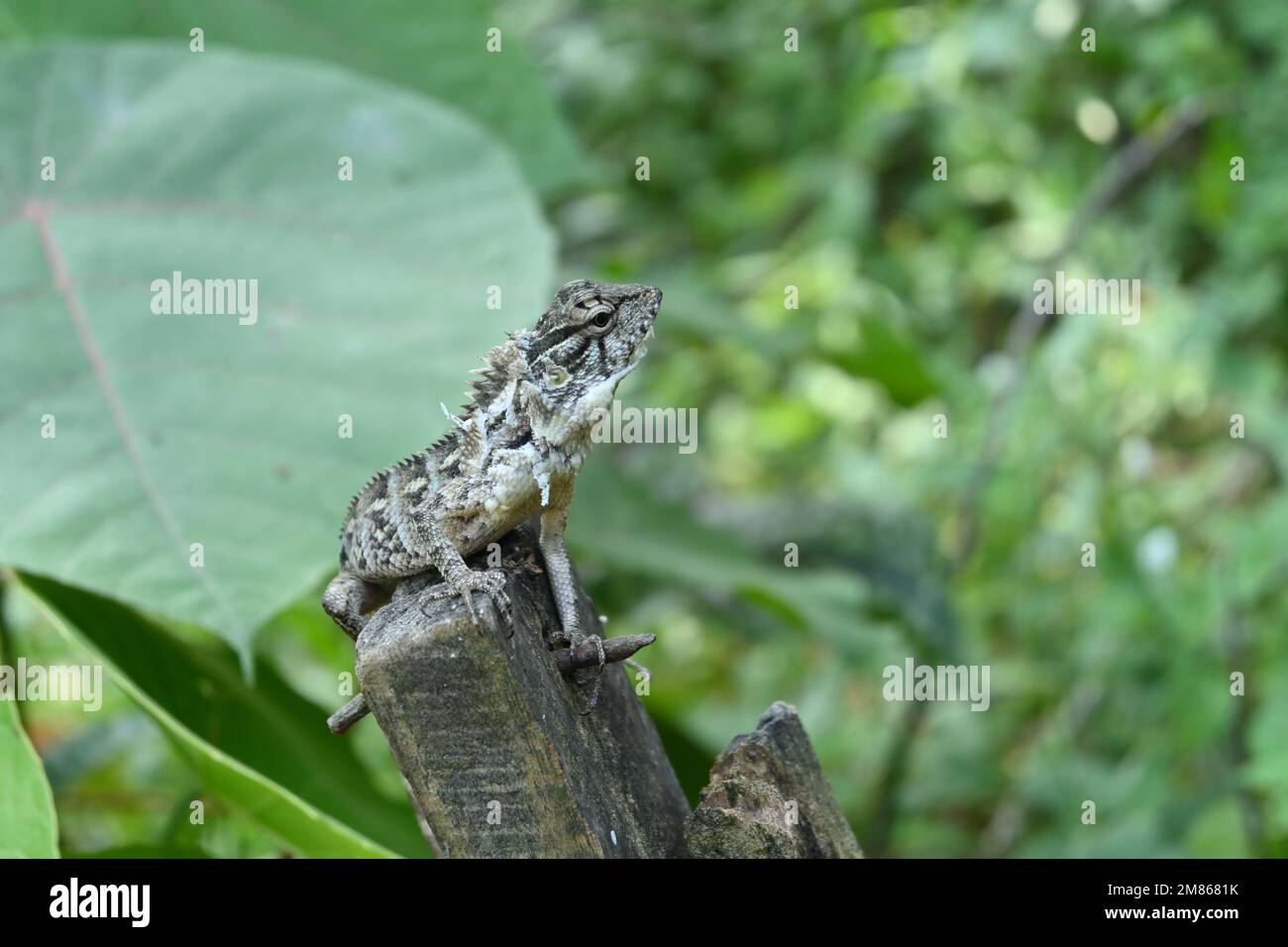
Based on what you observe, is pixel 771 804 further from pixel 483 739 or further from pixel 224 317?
pixel 224 317

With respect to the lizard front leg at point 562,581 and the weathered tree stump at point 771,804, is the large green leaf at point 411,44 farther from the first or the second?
the weathered tree stump at point 771,804

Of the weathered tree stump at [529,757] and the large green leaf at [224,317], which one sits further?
the large green leaf at [224,317]

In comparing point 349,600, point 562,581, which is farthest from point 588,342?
Answer: point 349,600

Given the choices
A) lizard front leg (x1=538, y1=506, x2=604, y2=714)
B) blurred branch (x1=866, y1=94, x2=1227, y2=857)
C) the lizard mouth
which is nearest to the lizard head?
the lizard mouth

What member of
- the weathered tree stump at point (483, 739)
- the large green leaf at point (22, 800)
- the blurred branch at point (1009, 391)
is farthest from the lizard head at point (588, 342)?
the blurred branch at point (1009, 391)

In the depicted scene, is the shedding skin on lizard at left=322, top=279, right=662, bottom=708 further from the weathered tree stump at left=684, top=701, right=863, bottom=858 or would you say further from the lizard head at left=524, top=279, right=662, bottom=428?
the weathered tree stump at left=684, top=701, right=863, bottom=858
